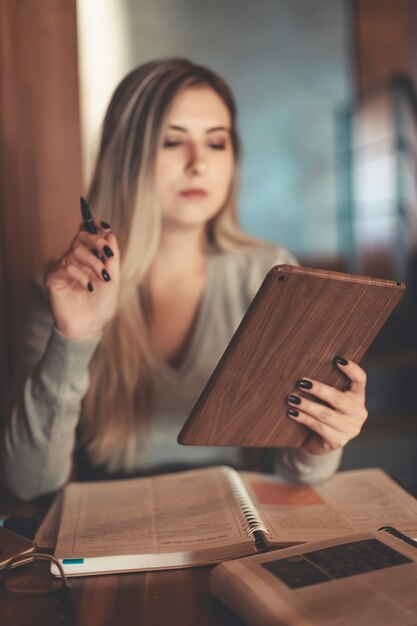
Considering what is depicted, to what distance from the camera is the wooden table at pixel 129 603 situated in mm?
635

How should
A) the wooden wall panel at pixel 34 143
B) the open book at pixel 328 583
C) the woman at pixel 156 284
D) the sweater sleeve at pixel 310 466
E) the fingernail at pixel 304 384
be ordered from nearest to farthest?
1. the open book at pixel 328 583
2. the fingernail at pixel 304 384
3. the sweater sleeve at pixel 310 466
4. the woman at pixel 156 284
5. the wooden wall panel at pixel 34 143

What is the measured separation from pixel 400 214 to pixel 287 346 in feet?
9.62

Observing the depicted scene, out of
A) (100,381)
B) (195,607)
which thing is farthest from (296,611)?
(100,381)

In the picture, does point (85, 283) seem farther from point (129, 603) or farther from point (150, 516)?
point (129, 603)

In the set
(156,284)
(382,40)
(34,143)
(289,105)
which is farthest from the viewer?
(382,40)

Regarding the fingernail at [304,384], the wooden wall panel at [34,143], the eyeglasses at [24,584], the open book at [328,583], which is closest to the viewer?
the open book at [328,583]

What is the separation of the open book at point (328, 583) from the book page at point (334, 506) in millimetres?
92

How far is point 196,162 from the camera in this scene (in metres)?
1.22

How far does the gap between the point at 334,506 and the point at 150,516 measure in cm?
26

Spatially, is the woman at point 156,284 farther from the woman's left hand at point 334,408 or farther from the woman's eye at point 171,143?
the woman's left hand at point 334,408

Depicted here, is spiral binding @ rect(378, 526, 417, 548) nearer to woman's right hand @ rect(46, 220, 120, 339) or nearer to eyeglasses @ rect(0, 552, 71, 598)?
eyeglasses @ rect(0, 552, 71, 598)

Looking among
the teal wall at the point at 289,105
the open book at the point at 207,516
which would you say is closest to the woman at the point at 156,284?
the open book at the point at 207,516

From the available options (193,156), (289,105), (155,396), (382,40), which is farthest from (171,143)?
(382,40)

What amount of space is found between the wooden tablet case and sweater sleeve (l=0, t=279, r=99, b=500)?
278 millimetres
